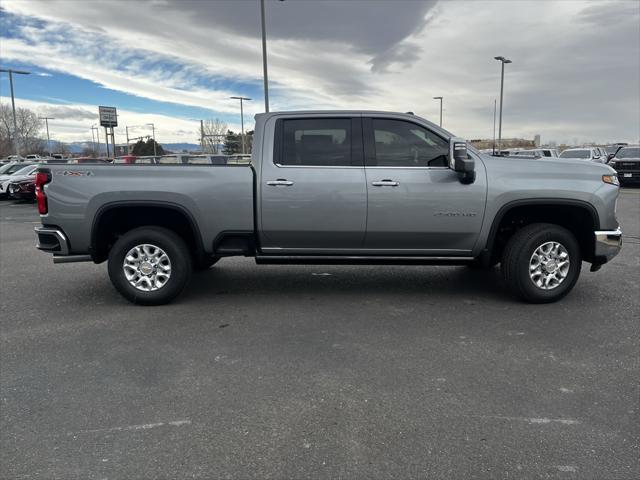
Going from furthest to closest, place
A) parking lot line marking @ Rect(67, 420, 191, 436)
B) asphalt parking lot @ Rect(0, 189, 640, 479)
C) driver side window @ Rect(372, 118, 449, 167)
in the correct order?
driver side window @ Rect(372, 118, 449, 167)
parking lot line marking @ Rect(67, 420, 191, 436)
asphalt parking lot @ Rect(0, 189, 640, 479)

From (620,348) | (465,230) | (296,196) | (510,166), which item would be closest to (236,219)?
(296,196)

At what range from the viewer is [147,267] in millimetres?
5172

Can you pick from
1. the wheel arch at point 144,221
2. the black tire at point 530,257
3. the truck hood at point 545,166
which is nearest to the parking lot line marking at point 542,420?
the black tire at point 530,257

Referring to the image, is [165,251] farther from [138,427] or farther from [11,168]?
[11,168]

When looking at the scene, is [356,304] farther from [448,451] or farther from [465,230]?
[448,451]

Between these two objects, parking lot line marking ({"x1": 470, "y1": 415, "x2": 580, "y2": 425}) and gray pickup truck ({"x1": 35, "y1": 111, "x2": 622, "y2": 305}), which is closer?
parking lot line marking ({"x1": 470, "y1": 415, "x2": 580, "y2": 425})

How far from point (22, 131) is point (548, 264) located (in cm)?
10075

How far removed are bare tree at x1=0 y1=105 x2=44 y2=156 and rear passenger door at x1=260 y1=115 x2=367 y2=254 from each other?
9140 centimetres

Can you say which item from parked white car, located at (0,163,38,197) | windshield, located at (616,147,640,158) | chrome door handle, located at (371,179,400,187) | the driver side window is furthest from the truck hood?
windshield, located at (616,147,640,158)

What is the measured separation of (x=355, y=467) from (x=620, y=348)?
2792 millimetres

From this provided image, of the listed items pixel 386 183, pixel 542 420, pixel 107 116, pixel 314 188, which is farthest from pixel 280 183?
pixel 107 116

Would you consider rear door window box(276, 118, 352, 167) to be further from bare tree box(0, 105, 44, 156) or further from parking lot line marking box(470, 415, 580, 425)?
bare tree box(0, 105, 44, 156)

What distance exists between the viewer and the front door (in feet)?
16.4

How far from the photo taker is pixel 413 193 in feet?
16.5
